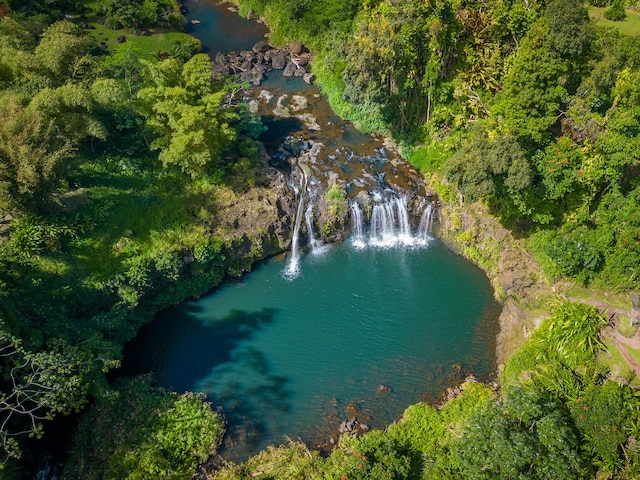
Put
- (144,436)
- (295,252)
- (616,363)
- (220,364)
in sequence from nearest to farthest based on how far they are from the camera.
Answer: (144,436) < (616,363) < (220,364) < (295,252)

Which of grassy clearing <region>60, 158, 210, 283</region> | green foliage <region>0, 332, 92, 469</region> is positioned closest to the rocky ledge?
grassy clearing <region>60, 158, 210, 283</region>

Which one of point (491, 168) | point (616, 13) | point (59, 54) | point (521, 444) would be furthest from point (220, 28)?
point (521, 444)

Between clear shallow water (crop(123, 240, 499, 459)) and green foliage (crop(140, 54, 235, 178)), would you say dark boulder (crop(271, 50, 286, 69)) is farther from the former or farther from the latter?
clear shallow water (crop(123, 240, 499, 459))

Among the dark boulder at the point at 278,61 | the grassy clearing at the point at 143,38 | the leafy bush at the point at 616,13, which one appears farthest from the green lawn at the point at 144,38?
the leafy bush at the point at 616,13

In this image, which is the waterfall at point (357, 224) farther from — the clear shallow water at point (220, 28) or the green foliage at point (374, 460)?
the clear shallow water at point (220, 28)

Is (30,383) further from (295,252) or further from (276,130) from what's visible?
(276,130)

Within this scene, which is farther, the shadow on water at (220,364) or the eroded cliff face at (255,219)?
the eroded cliff face at (255,219)
